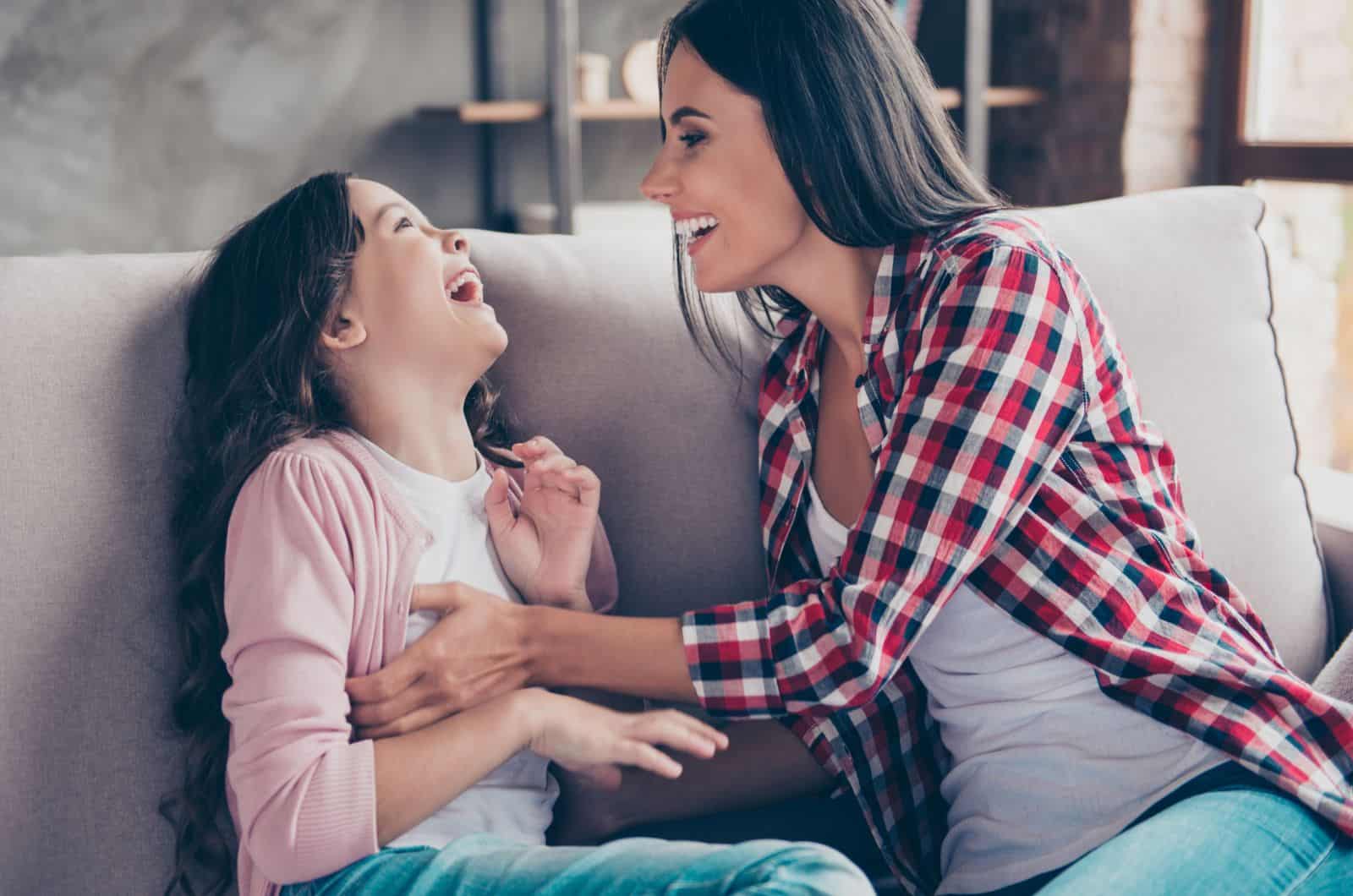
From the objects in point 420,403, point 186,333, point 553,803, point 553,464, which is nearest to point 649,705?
point 553,803

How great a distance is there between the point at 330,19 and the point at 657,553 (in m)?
2.29

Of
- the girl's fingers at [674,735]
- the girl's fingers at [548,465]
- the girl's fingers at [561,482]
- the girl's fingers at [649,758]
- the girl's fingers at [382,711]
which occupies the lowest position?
the girl's fingers at [649,758]

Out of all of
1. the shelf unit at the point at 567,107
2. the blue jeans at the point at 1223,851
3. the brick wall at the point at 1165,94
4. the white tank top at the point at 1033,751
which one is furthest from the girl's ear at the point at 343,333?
the brick wall at the point at 1165,94

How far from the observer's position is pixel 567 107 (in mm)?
2953

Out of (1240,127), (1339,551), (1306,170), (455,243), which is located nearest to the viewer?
(455,243)

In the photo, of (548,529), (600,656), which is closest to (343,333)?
(548,529)

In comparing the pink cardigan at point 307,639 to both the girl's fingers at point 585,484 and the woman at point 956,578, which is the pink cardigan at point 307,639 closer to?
the woman at point 956,578

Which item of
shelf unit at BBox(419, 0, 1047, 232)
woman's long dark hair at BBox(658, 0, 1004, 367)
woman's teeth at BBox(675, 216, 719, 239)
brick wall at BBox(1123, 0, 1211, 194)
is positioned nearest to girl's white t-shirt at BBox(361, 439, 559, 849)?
woman's teeth at BBox(675, 216, 719, 239)

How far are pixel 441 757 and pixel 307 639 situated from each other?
14 centimetres

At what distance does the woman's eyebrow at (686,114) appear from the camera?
3.98ft

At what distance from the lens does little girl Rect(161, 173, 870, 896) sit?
972 mm

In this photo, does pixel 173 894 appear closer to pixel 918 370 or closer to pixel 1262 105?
pixel 918 370

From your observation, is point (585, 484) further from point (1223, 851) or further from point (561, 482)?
point (1223, 851)

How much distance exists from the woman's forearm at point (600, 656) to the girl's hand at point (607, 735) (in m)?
0.03
